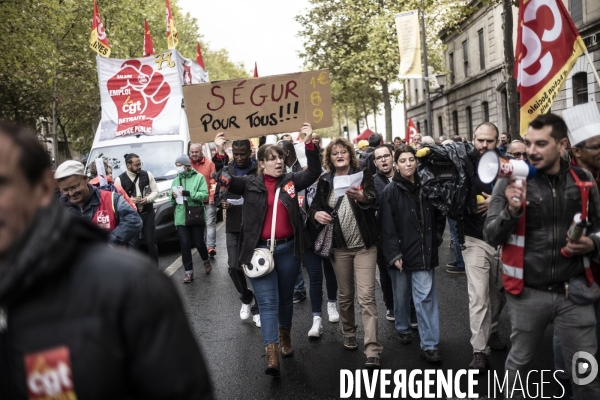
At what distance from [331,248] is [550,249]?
2.49 metres

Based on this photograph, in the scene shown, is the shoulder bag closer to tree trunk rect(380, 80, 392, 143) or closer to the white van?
the white van

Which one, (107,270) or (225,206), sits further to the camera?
(225,206)

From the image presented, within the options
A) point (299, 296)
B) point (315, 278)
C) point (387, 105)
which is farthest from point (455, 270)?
point (387, 105)

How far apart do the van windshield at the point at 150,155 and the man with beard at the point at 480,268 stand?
27.2ft

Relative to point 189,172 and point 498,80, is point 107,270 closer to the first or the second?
point 189,172

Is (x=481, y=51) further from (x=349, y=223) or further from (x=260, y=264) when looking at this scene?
(x=260, y=264)

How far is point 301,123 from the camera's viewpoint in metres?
6.08

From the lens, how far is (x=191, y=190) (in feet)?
31.2

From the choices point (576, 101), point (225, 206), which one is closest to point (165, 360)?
point (225, 206)

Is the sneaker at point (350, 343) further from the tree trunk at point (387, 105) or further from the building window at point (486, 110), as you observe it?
the tree trunk at point (387, 105)

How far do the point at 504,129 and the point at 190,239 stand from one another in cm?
2387

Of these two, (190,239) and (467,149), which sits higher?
(467,149)

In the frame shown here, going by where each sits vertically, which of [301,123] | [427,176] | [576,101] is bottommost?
[427,176]

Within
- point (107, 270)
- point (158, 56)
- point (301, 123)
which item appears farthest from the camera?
point (158, 56)
